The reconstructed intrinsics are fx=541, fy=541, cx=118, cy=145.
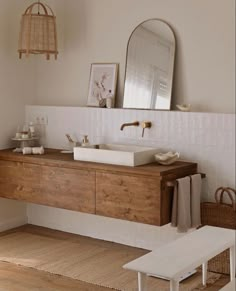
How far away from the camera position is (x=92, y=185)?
4.12m

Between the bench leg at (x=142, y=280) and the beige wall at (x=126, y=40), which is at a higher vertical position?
the beige wall at (x=126, y=40)

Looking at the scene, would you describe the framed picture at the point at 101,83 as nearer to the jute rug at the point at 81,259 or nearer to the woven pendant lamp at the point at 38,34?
the woven pendant lamp at the point at 38,34

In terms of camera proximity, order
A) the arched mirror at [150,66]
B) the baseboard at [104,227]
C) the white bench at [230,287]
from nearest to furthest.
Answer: the white bench at [230,287]
the arched mirror at [150,66]
the baseboard at [104,227]

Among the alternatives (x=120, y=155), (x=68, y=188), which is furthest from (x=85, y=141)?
(x=120, y=155)

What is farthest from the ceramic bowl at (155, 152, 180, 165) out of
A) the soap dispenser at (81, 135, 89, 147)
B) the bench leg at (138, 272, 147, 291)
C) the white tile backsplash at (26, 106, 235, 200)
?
the bench leg at (138, 272, 147, 291)

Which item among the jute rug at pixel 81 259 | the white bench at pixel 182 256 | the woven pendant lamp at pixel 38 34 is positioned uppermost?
the woven pendant lamp at pixel 38 34

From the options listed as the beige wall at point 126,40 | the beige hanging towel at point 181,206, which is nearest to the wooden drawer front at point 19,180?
the beige wall at point 126,40

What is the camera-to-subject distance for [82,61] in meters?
4.85

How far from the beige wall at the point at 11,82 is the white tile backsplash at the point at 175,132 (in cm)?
39

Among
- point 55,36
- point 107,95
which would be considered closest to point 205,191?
point 107,95

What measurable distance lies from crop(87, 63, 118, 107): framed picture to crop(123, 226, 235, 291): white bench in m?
1.60

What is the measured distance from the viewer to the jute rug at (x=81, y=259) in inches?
150

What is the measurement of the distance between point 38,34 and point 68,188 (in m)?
1.37

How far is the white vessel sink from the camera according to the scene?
399 cm
